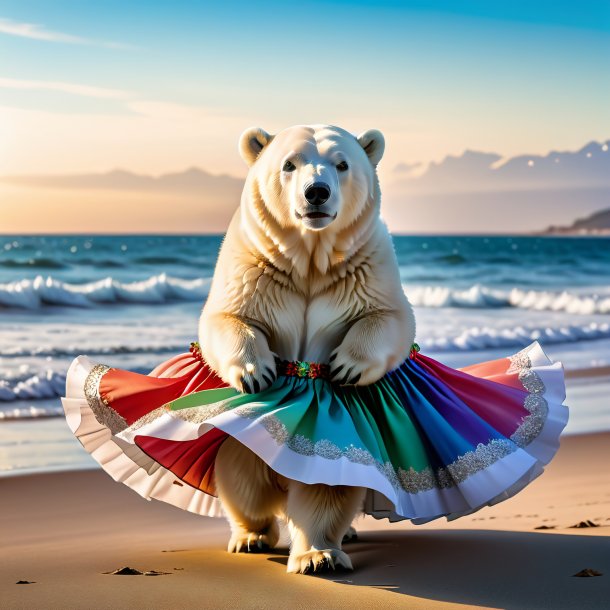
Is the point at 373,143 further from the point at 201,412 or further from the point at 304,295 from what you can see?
the point at 201,412

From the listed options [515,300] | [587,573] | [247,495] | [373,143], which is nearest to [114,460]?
[247,495]

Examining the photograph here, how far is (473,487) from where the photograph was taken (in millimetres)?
3711

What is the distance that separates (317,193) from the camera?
11.6ft

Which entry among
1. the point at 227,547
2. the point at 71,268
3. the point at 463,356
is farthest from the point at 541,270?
the point at 227,547

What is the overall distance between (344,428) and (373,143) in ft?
3.40

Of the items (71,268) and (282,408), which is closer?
(282,408)

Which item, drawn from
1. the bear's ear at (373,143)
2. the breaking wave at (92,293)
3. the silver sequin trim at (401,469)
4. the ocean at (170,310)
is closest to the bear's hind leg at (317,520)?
the silver sequin trim at (401,469)

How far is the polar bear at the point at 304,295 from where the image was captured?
3596mm

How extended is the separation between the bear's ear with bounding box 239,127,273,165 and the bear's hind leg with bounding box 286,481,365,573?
1.16 meters

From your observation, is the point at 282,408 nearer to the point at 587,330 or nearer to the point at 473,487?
the point at 473,487

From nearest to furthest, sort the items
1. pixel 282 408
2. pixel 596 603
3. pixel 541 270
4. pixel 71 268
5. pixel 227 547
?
1. pixel 596 603
2. pixel 282 408
3. pixel 227 547
4. pixel 71 268
5. pixel 541 270

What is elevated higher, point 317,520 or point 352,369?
point 352,369

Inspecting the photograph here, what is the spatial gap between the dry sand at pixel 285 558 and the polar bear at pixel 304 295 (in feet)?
0.70

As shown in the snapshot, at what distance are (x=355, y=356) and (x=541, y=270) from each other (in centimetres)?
2389
